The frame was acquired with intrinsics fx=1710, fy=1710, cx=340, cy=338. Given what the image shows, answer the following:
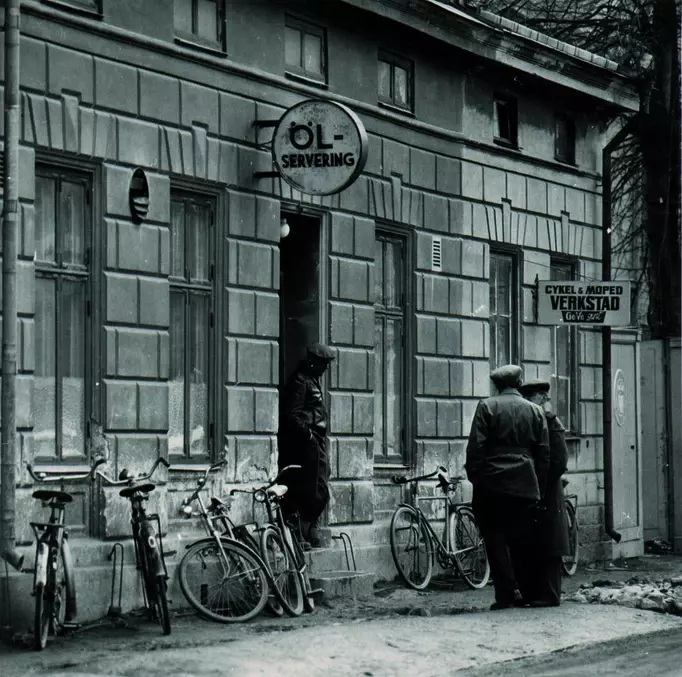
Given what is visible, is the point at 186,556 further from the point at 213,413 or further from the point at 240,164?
the point at 240,164

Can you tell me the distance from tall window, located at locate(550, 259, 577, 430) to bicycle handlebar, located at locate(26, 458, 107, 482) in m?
8.94

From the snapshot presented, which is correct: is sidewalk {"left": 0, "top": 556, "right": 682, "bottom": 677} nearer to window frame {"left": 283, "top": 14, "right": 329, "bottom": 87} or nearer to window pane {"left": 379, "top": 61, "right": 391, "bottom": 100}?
window frame {"left": 283, "top": 14, "right": 329, "bottom": 87}

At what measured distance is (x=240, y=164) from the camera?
1491 centimetres

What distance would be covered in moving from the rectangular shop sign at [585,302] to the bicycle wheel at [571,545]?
6.74ft

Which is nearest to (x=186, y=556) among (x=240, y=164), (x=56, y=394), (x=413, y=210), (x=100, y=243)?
(x=56, y=394)

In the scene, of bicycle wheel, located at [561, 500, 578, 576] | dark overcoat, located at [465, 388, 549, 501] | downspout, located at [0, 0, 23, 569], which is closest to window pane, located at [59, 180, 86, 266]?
downspout, located at [0, 0, 23, 569]

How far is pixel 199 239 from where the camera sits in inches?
575

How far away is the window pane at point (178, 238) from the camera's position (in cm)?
1432

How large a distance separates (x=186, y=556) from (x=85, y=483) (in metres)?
0.98

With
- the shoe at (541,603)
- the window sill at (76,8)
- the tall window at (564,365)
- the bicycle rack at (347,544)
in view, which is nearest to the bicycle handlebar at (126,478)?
the bicycle rack at (347,544)

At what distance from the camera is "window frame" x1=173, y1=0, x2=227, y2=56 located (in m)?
14.2

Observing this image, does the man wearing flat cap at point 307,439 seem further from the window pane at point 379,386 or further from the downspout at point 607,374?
the downspout at point 607,374

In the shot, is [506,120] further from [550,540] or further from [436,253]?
[550,540]

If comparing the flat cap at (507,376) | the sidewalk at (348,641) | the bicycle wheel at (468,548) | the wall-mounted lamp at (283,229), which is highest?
the wall-mounted lamp at (283,229)
